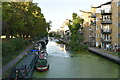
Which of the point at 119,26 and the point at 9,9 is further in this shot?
the point at 119,26

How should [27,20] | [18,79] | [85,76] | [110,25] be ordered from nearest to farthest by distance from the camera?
[18,79] < [85,76] < [27,20] < [110,25]

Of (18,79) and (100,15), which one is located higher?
(100,15)

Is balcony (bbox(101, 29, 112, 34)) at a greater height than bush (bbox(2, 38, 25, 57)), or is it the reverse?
balcony (bbox(101, 29, 112, 34))

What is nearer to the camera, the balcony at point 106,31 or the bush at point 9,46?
the bush at point 9,46

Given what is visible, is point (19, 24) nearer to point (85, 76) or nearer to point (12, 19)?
point (12, 19)

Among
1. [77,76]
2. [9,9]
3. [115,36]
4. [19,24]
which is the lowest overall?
[77,76]

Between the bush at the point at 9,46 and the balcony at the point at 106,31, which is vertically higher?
the balcony at the point at 106,31

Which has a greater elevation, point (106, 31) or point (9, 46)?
point (106, 31)

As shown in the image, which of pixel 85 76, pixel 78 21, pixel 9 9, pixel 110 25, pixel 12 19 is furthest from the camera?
pixel 78 21

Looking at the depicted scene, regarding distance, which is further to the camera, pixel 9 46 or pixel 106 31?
pixel 106 31

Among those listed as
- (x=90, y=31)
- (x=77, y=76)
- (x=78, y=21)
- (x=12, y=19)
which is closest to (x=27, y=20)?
(x=12, y=19)

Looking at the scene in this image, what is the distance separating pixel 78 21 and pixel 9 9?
123 feet

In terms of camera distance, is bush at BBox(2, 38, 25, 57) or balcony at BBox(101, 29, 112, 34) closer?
bush at BBox(2, 38, 25, 57)

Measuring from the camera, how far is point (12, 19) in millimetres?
33562
